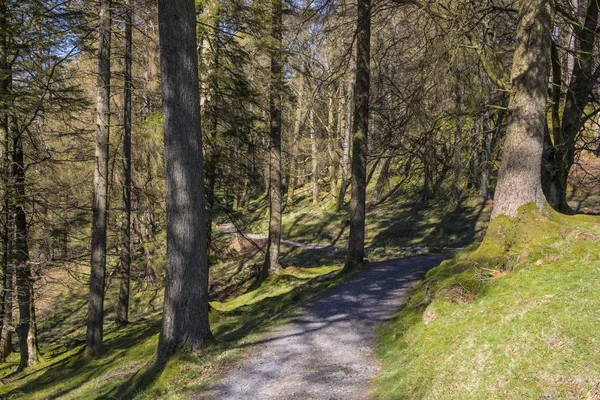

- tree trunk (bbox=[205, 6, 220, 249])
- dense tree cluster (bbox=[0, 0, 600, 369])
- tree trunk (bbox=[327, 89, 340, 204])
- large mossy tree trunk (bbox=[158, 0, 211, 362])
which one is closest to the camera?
large mossy tree trunk (bbox=[158, 0, 211, 362])

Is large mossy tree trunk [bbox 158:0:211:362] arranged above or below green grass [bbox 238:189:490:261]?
above

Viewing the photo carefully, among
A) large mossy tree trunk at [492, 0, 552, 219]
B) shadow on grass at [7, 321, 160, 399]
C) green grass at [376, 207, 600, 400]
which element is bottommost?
shadow on grass at [7, 321, 160, 399]

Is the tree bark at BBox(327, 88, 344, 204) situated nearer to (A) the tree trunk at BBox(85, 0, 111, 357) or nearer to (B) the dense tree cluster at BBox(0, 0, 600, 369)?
(B) the dense tree cluster at BBox(0, 0, 600, 369)

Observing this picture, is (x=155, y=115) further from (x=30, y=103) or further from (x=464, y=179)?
(x=464, y=179)

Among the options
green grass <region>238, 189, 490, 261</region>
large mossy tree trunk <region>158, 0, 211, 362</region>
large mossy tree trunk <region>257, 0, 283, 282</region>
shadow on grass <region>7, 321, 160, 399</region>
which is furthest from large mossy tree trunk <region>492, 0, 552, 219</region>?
green grass <region>238, 189, 490, 261</region>

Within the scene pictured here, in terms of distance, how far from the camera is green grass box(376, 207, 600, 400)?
12.6 ft

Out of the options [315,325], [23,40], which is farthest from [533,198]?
[23,40]

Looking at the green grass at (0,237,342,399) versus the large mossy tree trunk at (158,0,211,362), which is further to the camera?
the large mossy tree trunk at (158,0,211,362)

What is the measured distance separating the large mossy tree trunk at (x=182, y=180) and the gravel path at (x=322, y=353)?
3.88 feet

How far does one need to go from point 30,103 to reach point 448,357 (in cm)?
1072

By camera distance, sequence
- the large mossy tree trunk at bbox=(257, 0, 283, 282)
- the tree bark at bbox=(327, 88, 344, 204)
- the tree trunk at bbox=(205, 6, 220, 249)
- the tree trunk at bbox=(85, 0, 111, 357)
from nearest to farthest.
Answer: the tree trunk at bbox=(85, 0, 111, 357)
the tree trunk at bbox=(205, 6, 220, 249)
the large mossy tree trunk at bbox=(257, 0, 283, 282)
the tree bark at bbox=(327, 88, 344, 204)

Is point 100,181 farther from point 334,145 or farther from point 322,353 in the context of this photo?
point 334,145

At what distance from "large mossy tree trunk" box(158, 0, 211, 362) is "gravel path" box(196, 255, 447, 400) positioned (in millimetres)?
1184

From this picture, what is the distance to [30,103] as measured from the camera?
35.7 feet
